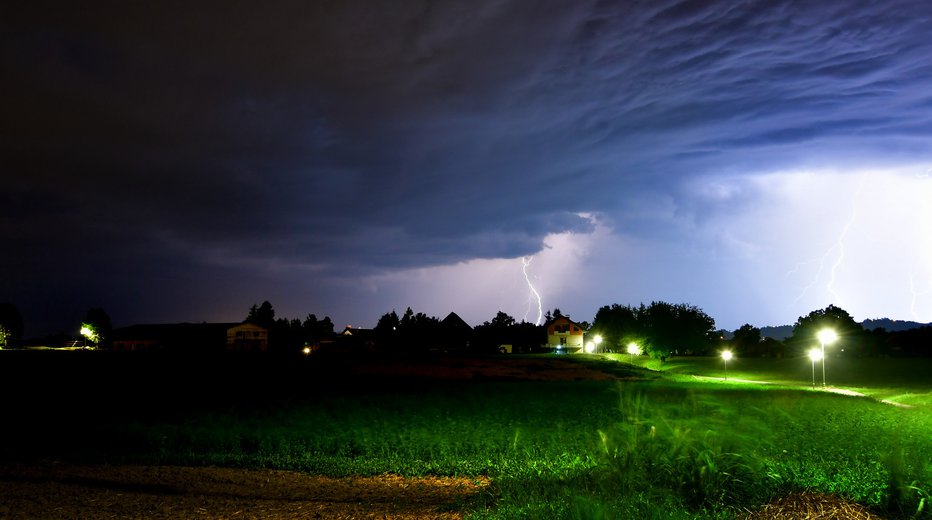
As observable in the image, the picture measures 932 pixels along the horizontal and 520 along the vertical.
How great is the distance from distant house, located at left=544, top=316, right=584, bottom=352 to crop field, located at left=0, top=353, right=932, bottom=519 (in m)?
110

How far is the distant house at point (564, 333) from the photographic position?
151750 mm

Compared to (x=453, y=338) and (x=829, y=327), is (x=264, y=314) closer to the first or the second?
(x=453, y=338)

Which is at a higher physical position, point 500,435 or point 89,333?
point 89,333

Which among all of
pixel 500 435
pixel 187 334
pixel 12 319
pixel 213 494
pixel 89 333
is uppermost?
pixel 12 319

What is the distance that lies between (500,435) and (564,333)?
13738 centimetres

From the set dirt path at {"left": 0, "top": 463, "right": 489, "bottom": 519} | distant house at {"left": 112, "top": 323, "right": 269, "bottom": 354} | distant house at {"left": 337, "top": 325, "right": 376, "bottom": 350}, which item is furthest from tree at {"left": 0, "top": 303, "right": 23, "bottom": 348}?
dirt path at {"left": 0, "top": 463, "right": 489, "bottom": 519}

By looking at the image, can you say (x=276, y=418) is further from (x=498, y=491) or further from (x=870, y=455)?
(x=870, y=455)

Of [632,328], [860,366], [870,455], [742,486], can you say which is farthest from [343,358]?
[632,328]

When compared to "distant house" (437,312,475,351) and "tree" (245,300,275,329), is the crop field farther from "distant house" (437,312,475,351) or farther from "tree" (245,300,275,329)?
"tree" (245,300,275,329)

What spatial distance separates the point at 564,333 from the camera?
502 ft

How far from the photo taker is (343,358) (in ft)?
173

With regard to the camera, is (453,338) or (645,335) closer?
(645,335)

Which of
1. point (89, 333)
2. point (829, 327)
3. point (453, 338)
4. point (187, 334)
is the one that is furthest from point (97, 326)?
point (829, 327)

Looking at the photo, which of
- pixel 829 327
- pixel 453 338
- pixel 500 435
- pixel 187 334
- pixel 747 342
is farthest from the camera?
pixel 747 342
